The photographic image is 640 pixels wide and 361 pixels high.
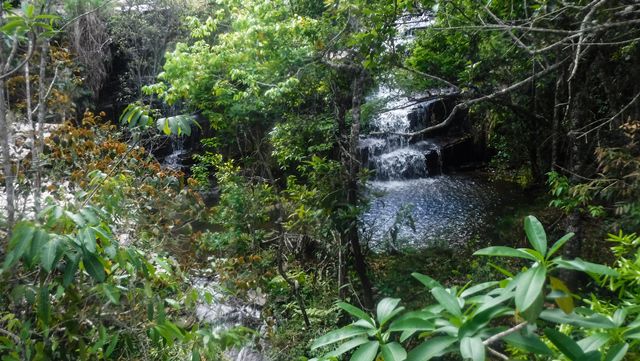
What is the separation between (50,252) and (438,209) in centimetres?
816

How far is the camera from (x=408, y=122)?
11984mm

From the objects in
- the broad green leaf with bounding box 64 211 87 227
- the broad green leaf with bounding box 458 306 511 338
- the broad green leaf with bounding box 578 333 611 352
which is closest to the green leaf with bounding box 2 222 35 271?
the broad green leaf with bounding box 64 211 87 227

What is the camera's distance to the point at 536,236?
1220mm

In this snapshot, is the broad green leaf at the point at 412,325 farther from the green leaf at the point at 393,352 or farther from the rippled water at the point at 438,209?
the rippled water at the point at 438,209

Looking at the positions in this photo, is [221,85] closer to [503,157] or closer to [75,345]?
[75,345]

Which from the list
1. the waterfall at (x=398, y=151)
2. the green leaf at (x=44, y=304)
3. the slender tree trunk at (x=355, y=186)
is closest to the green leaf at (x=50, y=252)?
the green leaf at (x=44, y=304)

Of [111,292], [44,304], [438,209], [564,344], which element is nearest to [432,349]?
[564,344]

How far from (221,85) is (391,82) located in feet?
8.20

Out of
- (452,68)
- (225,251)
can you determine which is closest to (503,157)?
(452,68)

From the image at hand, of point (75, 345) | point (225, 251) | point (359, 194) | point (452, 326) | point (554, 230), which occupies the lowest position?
point (554, 230)

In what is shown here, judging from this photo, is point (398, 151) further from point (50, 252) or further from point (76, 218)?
point (50, 252)

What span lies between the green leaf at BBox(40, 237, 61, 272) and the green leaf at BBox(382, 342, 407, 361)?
1154 mm

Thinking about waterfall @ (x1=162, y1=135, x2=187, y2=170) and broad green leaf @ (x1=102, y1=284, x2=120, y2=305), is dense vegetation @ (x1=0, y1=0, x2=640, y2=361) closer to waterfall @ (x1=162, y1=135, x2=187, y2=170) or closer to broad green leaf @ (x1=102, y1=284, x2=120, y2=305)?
broad green leaf @ (x1=102, y1=284, x2=120, y2=305)

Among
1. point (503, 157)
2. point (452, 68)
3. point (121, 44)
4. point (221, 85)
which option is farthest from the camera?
point (121, 44)
